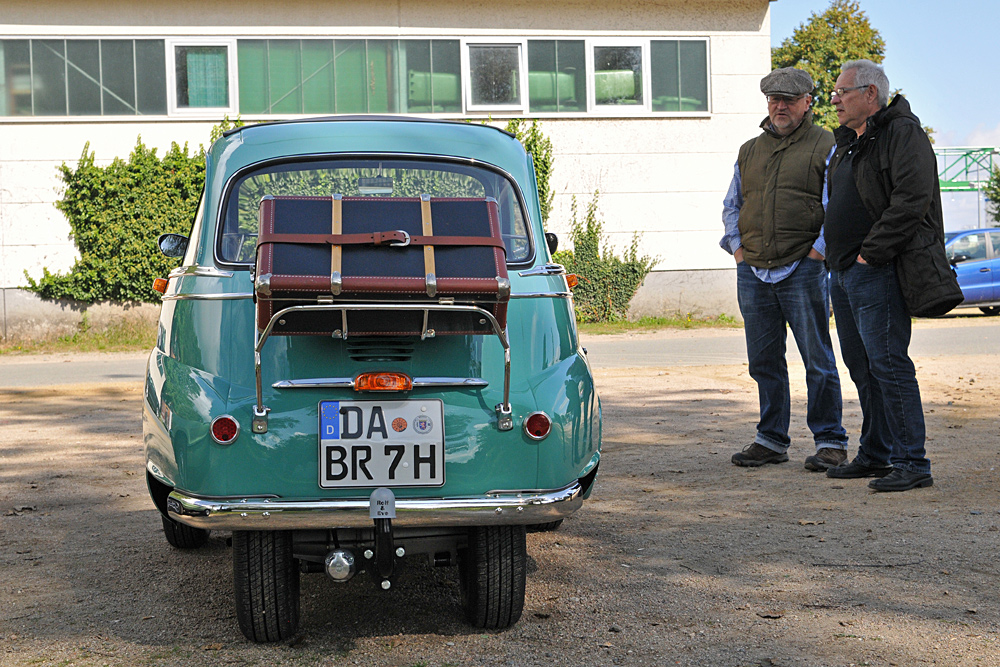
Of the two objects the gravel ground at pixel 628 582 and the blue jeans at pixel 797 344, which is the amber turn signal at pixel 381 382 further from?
the blue jeans at pixel 797 344

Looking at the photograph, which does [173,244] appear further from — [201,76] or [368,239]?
[201,76]

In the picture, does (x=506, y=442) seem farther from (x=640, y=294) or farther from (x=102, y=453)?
(x=640, y=294)

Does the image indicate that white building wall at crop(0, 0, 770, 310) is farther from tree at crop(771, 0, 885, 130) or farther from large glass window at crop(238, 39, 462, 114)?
tree at crop(771, 0, 885, 130)

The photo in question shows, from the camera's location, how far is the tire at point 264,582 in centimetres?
318

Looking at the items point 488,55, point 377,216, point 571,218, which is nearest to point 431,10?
point 488,55

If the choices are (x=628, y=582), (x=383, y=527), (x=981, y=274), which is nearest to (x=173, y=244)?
(x=383, y=527)

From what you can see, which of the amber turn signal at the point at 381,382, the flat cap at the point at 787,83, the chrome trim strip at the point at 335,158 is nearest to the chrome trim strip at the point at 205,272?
the chrome trim strip at the point at 335,158

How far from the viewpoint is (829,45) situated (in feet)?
140

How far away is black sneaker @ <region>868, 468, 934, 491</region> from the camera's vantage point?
532 centimetres

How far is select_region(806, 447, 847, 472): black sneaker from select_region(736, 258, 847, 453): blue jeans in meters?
0.03

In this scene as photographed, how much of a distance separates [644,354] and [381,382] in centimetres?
1055

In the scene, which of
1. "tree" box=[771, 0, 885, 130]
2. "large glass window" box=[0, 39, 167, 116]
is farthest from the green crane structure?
"large glass window" box=[0, 39, 167, 116]

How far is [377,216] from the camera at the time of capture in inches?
127

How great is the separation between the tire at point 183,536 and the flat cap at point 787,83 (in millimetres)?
4212
